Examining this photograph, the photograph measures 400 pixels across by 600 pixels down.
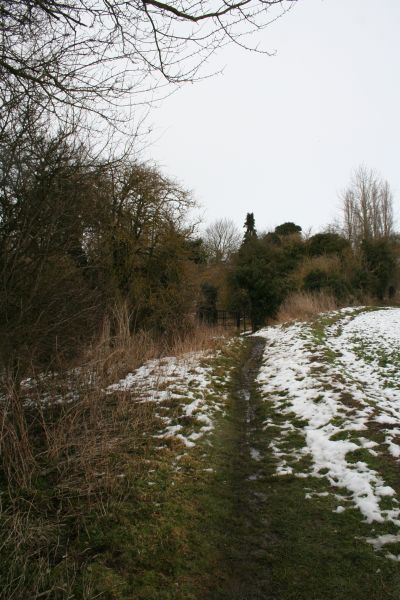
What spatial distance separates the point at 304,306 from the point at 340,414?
17.3 metres

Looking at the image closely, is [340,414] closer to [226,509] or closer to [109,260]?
[226,509]

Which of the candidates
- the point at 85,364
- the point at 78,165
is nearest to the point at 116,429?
the point at 85,364

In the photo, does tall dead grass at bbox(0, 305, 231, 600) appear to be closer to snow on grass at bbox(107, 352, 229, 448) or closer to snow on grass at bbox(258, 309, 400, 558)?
snow on grass at bbox(107, 352, 229, 448)

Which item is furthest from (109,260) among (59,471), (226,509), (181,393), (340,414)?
(226,509)

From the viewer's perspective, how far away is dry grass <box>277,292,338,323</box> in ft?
71.4

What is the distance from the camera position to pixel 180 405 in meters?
6.56

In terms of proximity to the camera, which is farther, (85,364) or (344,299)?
(344,299)

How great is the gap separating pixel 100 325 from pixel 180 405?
1.97 meters

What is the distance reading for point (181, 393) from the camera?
7207mm

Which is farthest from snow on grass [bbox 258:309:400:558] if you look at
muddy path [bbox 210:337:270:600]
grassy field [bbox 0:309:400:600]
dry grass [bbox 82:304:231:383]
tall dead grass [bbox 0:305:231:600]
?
dry grass [bbox 82:304:231:383]

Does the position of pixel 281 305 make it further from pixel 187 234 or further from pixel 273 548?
pixel 273 548

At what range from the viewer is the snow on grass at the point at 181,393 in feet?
18.7

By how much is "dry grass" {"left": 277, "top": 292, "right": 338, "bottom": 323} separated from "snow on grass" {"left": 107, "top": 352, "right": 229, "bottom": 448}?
12273 mm

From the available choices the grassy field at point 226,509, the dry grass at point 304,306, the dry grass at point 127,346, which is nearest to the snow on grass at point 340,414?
the grassy field at point 226,509
